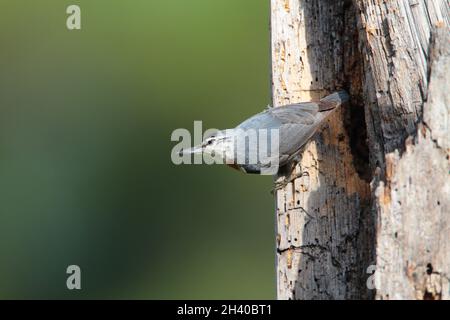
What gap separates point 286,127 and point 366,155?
18.4 inches

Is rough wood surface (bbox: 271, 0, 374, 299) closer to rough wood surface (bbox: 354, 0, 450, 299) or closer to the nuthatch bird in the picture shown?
the nuthatch bird

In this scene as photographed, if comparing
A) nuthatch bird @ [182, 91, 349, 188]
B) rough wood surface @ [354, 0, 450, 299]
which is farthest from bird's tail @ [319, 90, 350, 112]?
rough wood surface @ [354, 0, 450, 299]

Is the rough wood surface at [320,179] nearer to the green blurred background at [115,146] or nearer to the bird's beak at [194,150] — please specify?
the bird's beak at [194,150]

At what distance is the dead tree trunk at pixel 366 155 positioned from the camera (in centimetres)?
339

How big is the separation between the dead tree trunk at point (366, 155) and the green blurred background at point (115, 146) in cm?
326

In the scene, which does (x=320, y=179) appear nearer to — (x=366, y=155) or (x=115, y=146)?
(x=366, y=155)

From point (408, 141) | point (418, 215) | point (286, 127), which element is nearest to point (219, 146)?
point (286, 127)

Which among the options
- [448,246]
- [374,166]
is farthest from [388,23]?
[448,246]

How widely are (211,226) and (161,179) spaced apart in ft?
2.60

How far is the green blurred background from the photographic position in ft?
25.1

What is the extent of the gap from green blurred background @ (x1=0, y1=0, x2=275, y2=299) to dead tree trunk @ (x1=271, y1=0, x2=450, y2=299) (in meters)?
3.26

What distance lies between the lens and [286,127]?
171 inches

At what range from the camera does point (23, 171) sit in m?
8.08

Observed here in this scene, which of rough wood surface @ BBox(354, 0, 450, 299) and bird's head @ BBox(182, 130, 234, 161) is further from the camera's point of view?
bird's head @ BBox(182, 130, 234, 161)
